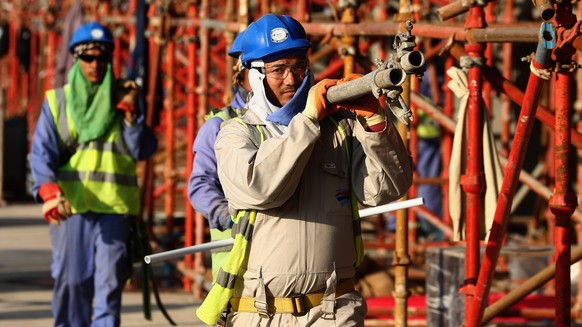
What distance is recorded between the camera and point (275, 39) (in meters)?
4.79

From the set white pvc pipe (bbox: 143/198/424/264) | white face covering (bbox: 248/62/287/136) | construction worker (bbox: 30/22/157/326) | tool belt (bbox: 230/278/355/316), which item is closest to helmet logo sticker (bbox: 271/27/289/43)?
white face covering (bbox: 248/62/287/136)

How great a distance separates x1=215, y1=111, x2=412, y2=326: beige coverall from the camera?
4543 mm

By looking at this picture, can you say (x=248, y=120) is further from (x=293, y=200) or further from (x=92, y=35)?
(x=92, y=35)

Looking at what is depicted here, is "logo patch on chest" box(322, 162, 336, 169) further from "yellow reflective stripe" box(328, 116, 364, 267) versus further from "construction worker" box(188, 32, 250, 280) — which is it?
"construction worker" box(188, 32, 250, 280)

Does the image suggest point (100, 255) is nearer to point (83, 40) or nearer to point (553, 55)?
point (83, 40)

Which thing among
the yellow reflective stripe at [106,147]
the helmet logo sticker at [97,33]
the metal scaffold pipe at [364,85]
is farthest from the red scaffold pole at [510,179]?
the helmet logo sticker at [97,33]

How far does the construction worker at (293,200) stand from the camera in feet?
14.8

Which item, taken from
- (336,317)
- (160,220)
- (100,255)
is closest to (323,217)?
(336,317)

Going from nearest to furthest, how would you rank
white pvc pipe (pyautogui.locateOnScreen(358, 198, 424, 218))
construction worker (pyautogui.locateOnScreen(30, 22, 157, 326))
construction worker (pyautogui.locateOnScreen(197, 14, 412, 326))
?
construction worker (pyautogui.locateOnScreen(197, 14, 412, 326)) → white pvc pipe (pyautogui.locateOnScreen(358, 198, 424, 218)) → construction worker (pyautogui.locateOnScreen(30, 22, 157, 326))

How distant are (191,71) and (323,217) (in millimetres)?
6357

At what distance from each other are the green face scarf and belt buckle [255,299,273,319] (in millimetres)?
3338

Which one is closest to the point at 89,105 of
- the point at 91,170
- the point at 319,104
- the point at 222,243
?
the point at 91,170

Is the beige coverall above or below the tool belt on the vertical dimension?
above

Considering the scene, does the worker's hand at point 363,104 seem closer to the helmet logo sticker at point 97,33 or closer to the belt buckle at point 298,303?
the belt buckle at point 298,303
